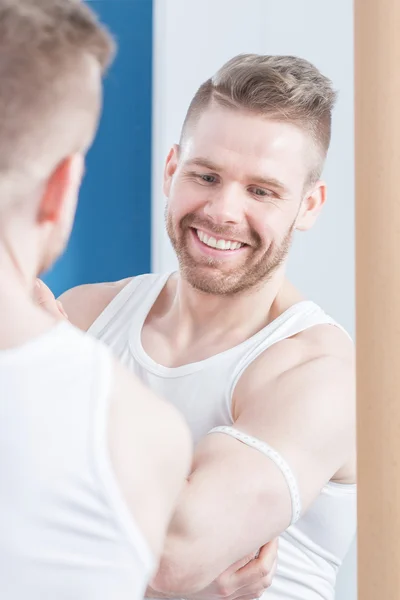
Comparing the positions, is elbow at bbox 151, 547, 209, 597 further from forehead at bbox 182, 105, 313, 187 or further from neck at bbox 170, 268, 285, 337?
forehead at bbox 182, 105, 313, 187

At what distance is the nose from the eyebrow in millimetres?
31

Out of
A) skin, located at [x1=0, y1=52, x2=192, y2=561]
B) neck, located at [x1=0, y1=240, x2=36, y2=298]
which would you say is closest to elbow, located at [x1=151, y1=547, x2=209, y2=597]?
skin, located at [x1=0, y1=52, x2=192, y2=561]

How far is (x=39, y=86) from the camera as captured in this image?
0.65 m

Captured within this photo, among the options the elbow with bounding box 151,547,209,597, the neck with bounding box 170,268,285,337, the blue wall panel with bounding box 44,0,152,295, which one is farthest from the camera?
the blue wall panel with bounding box 44,0,152,295

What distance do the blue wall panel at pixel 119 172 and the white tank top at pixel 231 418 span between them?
705mm

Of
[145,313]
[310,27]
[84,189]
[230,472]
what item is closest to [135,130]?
[84,189]

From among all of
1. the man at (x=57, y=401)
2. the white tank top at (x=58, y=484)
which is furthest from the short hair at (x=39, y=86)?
the white tank top at (x=58, y=484)

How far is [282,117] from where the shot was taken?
4.62ft

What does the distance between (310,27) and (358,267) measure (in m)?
1.33

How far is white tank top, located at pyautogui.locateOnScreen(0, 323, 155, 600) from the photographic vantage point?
646 mm

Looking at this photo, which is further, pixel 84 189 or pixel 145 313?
pixel 84 189

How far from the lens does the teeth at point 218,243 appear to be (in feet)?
4.67

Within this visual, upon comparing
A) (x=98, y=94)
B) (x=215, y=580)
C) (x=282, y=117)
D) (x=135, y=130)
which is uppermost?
(x=98, y=94)

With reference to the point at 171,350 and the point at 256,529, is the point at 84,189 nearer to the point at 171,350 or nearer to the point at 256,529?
the point at 171,350
